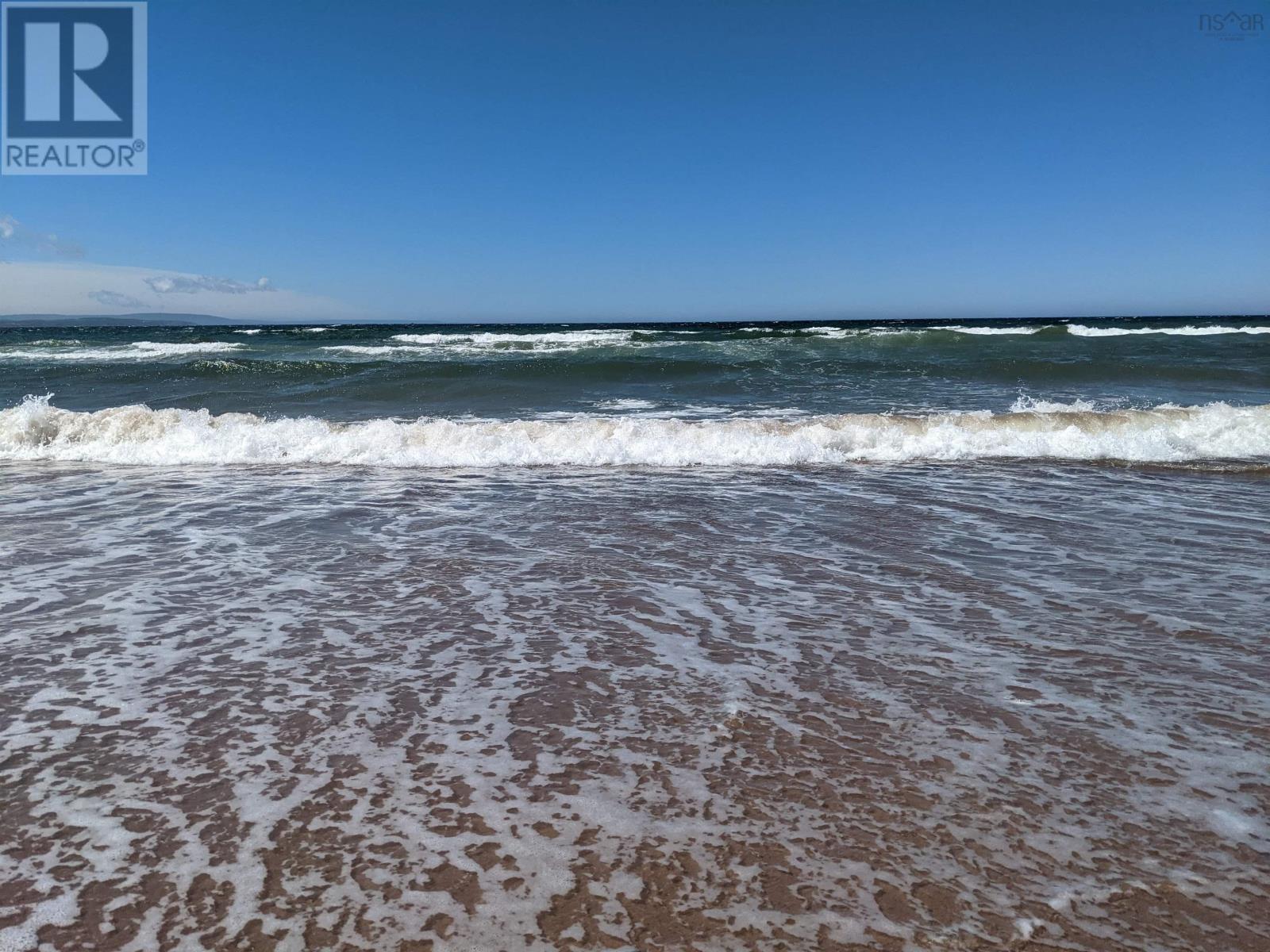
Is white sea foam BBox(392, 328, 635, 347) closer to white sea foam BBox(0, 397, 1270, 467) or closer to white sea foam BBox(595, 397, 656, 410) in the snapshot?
white sea foam BBox(595, 397, 656, 410)

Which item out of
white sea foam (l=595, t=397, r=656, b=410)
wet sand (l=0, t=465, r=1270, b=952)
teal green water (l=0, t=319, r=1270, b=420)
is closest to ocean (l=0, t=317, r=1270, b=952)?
wet sand (l=0, t=465, r=1270, b=952)

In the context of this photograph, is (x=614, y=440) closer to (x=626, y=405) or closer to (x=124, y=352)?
(x=626, y=405)

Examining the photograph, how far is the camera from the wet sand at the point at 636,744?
1.89 meters

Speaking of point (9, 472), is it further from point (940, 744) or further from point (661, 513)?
point (940, 744)

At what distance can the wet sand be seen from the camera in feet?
6.22

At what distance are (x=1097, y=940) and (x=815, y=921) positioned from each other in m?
0.60

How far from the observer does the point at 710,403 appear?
1547 centimetres

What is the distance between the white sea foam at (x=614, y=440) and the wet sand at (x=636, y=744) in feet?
13.2

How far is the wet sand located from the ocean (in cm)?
1

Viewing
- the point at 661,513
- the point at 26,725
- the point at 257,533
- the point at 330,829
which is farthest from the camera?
the point at 661,513

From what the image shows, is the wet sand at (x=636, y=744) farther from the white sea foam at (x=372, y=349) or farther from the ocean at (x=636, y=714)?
the white sea foam at (x=372, y=349)

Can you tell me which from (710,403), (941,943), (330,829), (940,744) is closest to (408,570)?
(330,829)

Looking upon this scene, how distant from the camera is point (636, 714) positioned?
2906 mm

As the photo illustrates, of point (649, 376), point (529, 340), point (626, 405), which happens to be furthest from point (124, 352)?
point (626, 405)
